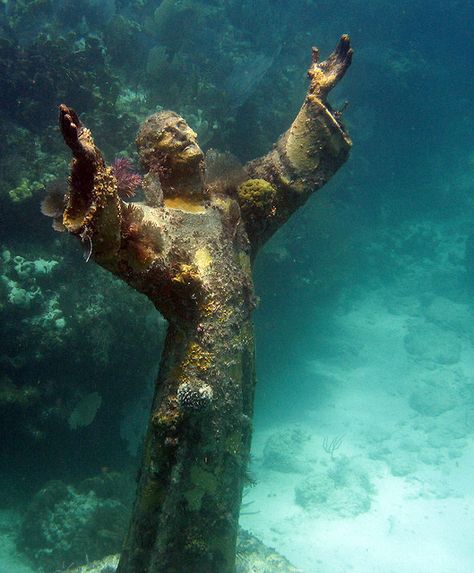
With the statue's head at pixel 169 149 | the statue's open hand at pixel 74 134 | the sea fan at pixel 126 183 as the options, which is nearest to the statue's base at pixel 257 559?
the sea fan at pixel 126 183

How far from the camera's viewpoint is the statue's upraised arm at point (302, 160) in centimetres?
398

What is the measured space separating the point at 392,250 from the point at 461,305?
13.9ft

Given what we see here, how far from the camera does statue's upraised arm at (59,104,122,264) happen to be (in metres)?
2.17

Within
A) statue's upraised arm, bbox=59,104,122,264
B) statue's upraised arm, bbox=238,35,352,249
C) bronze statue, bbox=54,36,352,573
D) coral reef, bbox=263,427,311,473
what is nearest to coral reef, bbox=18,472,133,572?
bronze statue, bbox=54,36,352,573

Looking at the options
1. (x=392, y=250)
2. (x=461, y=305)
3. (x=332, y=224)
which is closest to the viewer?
(x=332, y=224)

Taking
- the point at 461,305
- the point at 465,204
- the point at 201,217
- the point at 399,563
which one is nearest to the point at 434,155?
the point at 465,204

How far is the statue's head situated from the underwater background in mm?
838

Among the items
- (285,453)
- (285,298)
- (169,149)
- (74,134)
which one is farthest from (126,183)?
(285,453)

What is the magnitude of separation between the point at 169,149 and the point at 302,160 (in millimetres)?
1375

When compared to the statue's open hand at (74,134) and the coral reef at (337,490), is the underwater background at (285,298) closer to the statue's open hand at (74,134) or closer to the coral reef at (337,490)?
the coral reef at (337,490)

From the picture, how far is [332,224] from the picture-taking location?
1686cm

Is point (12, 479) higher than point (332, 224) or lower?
lower

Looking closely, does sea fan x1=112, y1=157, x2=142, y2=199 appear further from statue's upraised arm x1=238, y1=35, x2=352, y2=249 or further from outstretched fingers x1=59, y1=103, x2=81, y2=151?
outstretched fingers x1=59, y1=103, x2=81, y2=151

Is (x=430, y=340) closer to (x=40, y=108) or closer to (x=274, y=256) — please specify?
(x=274, y=256)
